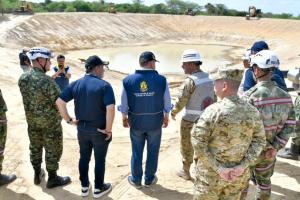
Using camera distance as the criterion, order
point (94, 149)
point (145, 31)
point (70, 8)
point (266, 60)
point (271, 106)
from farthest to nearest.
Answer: point (70, 8) < point (145, 31) < point (94, 149) < point (271, 106) < point (266, 60)

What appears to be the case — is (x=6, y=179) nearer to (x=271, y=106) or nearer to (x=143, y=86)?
(x=143, y=86)

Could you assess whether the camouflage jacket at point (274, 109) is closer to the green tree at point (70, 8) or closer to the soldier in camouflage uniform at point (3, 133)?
the soldier in camouflage uniform at point (3, 133)

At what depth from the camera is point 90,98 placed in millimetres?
4750

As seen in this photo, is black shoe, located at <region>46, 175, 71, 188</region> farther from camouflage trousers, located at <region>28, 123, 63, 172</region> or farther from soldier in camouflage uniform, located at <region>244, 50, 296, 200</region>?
soldier in camouflage uniform, located at <region>244, 50, 296, 200</region>

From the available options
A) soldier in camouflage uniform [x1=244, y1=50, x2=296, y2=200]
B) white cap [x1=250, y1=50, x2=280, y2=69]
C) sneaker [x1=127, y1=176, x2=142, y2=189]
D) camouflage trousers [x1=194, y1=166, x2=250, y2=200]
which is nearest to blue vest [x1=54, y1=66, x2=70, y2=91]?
sneaker [x1=127, y1=176, x2=142, y2=189]

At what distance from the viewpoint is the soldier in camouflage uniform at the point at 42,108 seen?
5.10 meters

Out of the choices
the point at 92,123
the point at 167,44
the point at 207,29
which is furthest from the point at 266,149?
the point at 207,29

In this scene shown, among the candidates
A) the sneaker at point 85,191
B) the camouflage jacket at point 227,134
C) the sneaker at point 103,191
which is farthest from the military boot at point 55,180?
the camouflage jacket at point 227,134

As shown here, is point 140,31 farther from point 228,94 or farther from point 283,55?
point 228,94

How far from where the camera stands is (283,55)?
27.3 meters

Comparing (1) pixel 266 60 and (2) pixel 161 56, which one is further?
(2) pixel 161 56

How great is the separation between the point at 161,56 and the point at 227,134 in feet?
82.3

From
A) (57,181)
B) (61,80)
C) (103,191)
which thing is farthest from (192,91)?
(61,80)

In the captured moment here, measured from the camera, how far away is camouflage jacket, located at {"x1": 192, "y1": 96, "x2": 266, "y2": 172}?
3.23m
